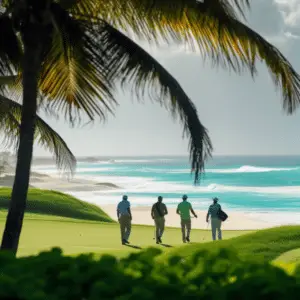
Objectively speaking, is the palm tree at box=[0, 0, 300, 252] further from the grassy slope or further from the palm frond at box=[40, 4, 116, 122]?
the grassy slope

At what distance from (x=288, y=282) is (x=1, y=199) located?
29411mm

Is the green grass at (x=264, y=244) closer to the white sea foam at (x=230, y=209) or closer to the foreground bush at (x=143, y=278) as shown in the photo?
the foreground bush at (x=143, y=278)

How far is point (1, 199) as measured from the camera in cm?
3281

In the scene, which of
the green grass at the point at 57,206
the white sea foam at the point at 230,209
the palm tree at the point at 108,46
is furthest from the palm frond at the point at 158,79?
the white sea foam at the point at 230,209

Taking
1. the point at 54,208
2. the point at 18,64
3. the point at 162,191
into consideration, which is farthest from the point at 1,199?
the point at 162,191

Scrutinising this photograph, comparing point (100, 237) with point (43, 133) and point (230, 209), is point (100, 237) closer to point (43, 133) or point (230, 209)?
point (43, 133)

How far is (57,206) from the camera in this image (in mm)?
32469

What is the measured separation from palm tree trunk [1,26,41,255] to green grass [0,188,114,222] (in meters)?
22.4

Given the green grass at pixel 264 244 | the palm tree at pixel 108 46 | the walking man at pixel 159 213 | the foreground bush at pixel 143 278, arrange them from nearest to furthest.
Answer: the foreground bush at pixel 143 278 < the palm tree at pixel 108 46 < the green grass at pixel 264 244 < the walking man at pixel 159 213

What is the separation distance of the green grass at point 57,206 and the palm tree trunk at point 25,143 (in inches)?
882

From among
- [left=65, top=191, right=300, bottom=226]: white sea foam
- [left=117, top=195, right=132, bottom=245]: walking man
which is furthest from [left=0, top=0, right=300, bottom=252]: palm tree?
[left=65, top=191, right=300, bottom=226]: white sea foam

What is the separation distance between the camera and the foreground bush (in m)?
4.58

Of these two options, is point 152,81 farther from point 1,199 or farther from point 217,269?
point 1,199

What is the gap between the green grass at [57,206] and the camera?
31688 mm
